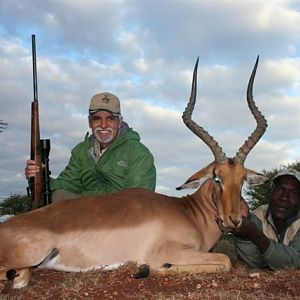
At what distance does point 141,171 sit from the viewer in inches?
299

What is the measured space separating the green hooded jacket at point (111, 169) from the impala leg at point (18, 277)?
237 centimetres

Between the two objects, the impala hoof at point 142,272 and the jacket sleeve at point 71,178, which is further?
the jacket sleeve at point 71,178

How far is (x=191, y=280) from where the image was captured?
17.6 feet

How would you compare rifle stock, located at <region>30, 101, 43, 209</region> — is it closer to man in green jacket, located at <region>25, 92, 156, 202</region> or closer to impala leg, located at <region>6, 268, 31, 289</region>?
man in green jacket, located at <region>25, 92, 156, 202</region>

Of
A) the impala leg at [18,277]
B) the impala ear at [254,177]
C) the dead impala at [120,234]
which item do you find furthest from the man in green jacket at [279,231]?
the impala leg at [18,277]

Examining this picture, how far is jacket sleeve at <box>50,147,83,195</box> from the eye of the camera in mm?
8359

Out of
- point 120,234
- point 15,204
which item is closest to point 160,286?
point 120,234

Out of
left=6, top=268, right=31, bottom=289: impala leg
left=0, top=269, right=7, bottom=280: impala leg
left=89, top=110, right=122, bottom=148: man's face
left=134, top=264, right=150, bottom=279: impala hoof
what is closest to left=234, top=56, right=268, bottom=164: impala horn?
left=134, top=264, right=150, bottom=279: impala hoof

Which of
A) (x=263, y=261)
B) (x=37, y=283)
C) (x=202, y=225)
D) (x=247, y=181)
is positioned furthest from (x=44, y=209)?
(x=263, y=261)

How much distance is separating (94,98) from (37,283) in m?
3.30

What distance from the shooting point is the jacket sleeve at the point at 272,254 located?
21.4 ft

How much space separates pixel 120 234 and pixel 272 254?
1877 mm

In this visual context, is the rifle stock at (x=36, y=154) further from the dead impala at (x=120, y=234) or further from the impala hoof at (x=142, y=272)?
the impala hoof at (x=142, y=272)

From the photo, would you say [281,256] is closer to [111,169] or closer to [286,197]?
[286,197]
